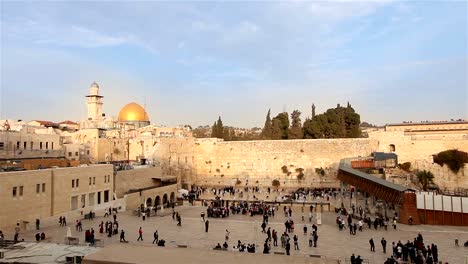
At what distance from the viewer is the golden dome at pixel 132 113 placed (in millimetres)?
54875

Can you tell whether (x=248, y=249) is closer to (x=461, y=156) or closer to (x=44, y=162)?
(x=44, y=162)

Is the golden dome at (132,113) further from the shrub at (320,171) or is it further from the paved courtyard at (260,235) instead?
the paved courtyard at (260,235)

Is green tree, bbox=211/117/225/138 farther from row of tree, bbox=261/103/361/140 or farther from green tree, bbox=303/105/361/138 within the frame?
green tree, bbox=303/105/361/138

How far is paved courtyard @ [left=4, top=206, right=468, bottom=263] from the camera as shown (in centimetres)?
1306

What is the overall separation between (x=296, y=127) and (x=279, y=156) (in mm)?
8484

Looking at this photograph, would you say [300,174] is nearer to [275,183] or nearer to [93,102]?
[275,183]

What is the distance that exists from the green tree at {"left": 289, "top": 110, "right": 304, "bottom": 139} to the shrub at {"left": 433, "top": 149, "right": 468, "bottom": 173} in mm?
18228

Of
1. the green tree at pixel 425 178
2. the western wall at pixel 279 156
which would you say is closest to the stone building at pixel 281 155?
the western wall at pixel 279 156

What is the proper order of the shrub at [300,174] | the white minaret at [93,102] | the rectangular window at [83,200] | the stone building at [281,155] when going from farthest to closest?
the white minaret at [93,102] → the shrub at [300,174] → the stone building at [281,155] → the rectangular window at [83,200]

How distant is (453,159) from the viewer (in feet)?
96.8

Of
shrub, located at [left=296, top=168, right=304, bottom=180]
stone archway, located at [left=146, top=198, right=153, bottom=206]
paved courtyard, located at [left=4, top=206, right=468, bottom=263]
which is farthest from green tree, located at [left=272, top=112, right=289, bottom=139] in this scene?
paved courtyard, located at [left=4, top=206, right=468, bottom=263]

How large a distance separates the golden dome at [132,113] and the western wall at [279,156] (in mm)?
15588

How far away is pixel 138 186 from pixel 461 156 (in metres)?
26.0

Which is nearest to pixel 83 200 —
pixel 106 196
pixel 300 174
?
pixel 106 196
